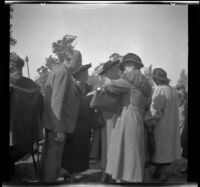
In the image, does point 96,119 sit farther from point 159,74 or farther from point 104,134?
point 159,74

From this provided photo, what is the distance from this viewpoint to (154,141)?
156 inches

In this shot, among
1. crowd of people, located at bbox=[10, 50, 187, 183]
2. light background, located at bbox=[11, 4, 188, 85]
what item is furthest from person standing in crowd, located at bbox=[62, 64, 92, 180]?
light background, located at bbox=[11, 4, 188, 85]

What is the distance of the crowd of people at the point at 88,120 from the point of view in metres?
3.87

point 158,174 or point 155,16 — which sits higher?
point 155,16

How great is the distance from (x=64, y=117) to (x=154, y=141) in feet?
4.06

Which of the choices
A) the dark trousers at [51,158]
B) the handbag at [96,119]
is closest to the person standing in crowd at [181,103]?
the handbag at [96,119]

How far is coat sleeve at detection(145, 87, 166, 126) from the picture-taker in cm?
394

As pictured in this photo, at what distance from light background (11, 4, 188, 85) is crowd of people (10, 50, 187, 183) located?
151 mm

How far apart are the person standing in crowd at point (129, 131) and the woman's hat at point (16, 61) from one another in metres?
1.16

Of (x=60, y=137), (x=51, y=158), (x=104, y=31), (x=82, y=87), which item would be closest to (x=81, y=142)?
(x=60, y=137)

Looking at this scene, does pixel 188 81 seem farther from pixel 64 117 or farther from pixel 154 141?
pixel 64 117
